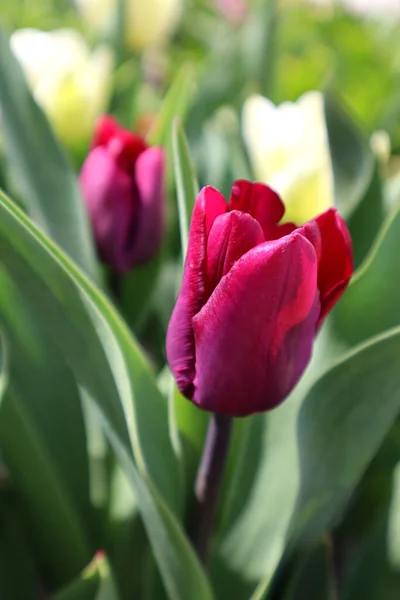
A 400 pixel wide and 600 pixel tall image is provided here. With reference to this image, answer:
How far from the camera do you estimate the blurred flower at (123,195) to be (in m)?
0.37

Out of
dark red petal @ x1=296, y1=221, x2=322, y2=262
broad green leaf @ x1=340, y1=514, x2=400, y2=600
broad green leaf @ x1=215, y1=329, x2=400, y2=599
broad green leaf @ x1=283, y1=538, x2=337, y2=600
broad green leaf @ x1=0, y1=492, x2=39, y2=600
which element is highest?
dark red petal @ x1=296, y1=221, x2=322, y2=262

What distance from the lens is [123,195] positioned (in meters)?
0.37

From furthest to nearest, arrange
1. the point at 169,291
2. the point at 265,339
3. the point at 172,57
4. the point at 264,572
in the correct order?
the point at 172,57 < the point at 169,291 < the point at 264,572 < the point at 265,339

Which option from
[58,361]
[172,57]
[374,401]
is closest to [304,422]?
[374,401]

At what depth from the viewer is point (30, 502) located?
35 centimetres

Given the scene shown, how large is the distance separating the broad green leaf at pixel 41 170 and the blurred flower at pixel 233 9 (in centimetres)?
106

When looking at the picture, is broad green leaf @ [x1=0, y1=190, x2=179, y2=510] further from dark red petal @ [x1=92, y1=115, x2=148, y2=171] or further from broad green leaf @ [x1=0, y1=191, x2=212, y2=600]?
dark red petal @ [x1=92, y1=115, x2=148, y2=171]

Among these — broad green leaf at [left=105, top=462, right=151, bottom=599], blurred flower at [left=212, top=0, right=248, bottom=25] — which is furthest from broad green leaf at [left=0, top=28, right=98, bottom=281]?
blurred flower at [left=212, top=0, right=248, bottom=25]

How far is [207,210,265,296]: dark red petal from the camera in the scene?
0.20 metres

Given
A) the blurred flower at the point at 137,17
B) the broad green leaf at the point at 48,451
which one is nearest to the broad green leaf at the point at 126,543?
the broad green leaf at the point at 48,451

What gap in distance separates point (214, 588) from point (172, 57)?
78 centimetres

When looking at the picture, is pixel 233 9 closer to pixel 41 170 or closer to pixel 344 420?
pixel 41 170

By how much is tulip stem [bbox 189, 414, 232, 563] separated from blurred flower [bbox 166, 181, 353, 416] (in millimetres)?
31

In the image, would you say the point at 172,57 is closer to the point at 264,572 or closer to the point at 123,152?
the point at 123,152
